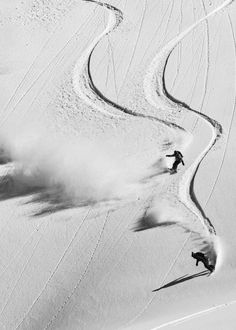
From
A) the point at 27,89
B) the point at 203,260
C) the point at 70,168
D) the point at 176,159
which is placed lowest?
the point at 203,260

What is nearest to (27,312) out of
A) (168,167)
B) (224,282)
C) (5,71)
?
(224,282)

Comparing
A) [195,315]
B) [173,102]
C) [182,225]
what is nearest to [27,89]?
[173,102]

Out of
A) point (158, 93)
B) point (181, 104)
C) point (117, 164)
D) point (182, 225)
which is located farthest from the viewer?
point (158, 93)

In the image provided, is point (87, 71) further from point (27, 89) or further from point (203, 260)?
point (203, 260)

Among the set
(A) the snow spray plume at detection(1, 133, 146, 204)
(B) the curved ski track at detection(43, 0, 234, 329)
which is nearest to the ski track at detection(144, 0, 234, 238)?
(B) the curved ski track at detection(43, 0, 234, 329)

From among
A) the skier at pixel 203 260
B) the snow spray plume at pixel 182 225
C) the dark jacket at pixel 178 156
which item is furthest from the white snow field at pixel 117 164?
the dark jacket at pixel 178 156

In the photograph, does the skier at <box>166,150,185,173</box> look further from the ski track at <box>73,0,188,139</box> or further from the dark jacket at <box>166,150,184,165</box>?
the ski track at <box>73,0,188,139</box>
